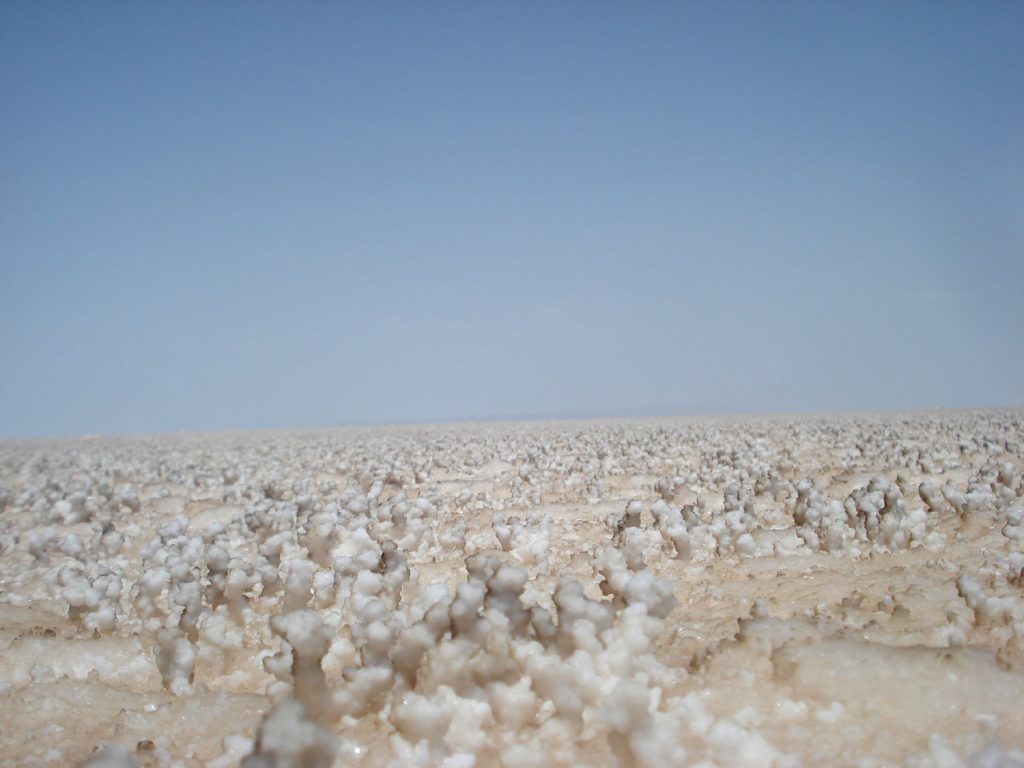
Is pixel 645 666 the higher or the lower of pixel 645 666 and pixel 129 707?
the higher

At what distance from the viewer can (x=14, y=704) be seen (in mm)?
3654

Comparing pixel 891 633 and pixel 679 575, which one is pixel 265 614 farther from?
pixel 891 633

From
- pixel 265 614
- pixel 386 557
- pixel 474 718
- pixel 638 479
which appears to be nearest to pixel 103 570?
pixel 265 614

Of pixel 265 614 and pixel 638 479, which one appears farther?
pixel 638 479

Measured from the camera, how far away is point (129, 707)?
362 centimetres

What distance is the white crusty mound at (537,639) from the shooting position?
120 inches

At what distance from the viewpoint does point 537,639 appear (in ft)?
11.5

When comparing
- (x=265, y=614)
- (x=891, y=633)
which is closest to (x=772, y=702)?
(x=891, y=633)

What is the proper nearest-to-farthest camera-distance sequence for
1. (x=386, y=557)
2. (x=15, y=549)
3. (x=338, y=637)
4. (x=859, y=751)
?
(x=859, y=751) → (x=338, y=637) → (x=386, y=557) → (x=15, y=549)

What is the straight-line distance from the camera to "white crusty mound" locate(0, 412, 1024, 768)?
3.04m

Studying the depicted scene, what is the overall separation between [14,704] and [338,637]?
55.5 inches

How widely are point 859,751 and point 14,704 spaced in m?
3.38

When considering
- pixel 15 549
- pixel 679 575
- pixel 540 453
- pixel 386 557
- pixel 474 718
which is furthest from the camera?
pixel 540 453

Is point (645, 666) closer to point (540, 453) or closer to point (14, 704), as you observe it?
point (14, 704)
